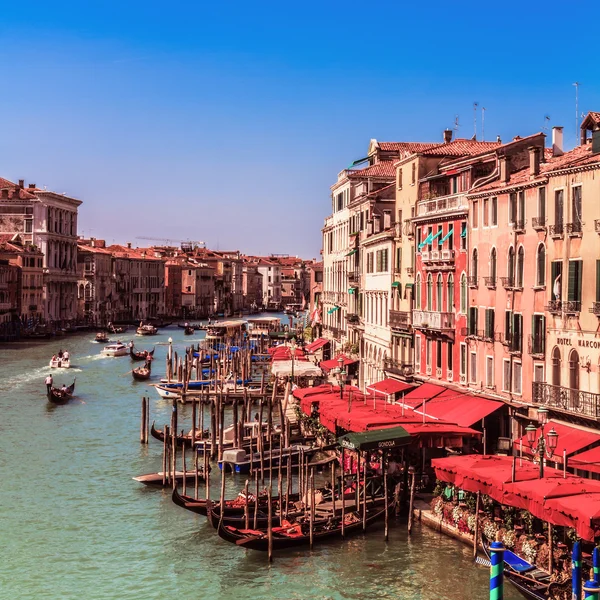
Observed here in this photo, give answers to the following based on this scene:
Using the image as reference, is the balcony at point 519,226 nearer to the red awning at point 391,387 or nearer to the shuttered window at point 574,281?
the shuttered window at point 574,281

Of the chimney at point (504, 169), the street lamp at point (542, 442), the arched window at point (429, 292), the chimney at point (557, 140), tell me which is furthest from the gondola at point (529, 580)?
the arched window at point (429, 292)

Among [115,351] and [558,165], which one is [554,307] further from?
[115,351]

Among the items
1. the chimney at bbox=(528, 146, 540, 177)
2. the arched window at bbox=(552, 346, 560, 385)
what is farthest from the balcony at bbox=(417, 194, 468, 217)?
the arched window at bbox=(552, 346, 560, 385)

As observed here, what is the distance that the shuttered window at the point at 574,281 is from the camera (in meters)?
14.7

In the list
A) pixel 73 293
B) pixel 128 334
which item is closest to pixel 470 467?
pixel 128 334

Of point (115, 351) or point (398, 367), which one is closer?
point (398, 367)

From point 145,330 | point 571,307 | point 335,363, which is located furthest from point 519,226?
point 145,330

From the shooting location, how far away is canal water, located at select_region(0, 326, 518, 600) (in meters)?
13.1

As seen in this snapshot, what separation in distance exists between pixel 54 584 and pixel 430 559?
4898 mm

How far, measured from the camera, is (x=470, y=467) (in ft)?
44.5

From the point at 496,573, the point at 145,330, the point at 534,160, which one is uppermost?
the point at 534,160

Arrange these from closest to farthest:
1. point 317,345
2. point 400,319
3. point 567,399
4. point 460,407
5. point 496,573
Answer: point 496,573 < point 567,399 < point 460,407 < point 400,319 < point 317,345

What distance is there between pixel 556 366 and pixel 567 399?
0.76 m

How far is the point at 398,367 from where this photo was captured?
72.4 ft
